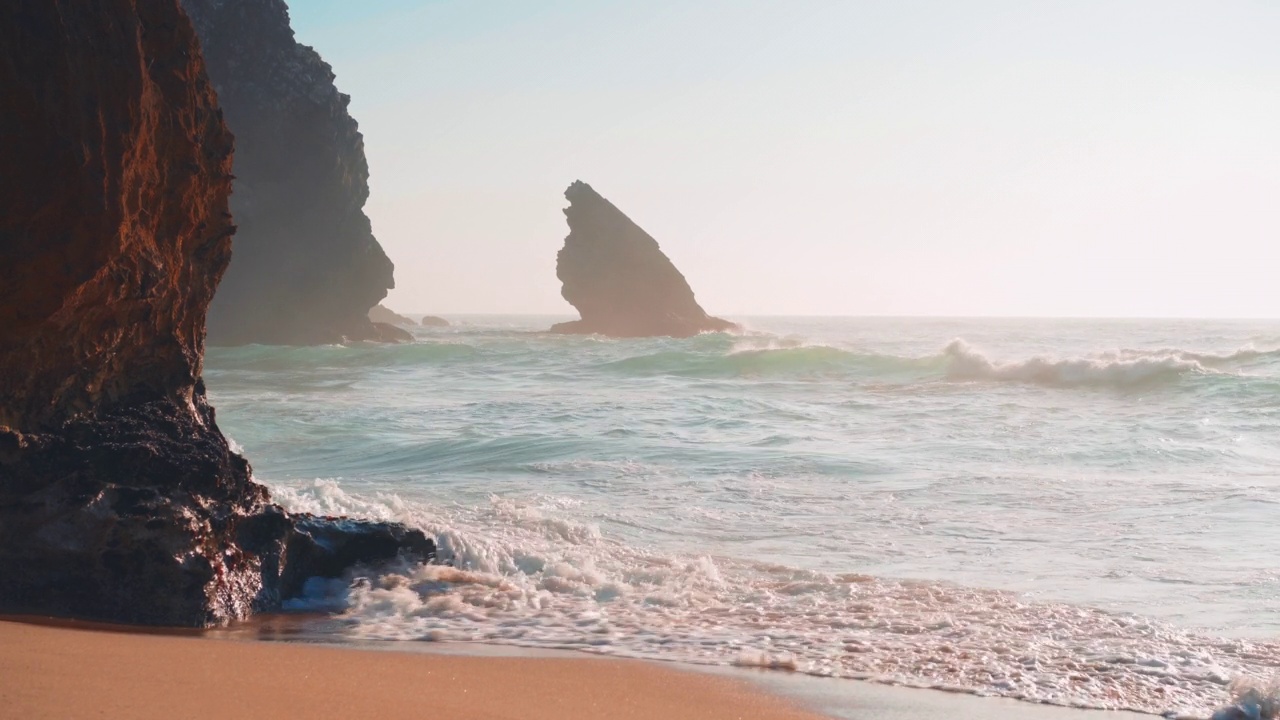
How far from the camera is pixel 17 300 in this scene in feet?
15.2

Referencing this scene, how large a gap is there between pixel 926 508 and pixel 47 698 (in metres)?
6.89

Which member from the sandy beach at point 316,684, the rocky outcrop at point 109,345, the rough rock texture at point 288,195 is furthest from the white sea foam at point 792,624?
the rough rock texture at point 288,195

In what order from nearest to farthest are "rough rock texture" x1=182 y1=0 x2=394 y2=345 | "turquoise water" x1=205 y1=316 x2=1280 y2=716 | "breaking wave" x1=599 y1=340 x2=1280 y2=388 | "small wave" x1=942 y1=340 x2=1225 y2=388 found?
"turquoise water" x1=205 y1=316 x2=1280 y2=716, "small wave" x1=942 y1=340 x2=1225 y2=388, "breaking wave" x1=599 y1=340 x2=1280 y2=388, "rough rock texture" x1=182 y1=0 x2=394 y2=345

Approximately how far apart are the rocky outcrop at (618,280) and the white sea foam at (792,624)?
59.8m

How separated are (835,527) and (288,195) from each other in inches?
1724

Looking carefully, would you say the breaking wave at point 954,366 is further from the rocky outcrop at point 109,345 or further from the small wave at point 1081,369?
the rocky outcrop at point 109,345

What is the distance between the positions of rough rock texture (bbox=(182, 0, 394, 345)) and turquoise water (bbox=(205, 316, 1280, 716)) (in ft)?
91.5

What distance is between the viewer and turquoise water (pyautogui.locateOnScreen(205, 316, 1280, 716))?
5.04 metres

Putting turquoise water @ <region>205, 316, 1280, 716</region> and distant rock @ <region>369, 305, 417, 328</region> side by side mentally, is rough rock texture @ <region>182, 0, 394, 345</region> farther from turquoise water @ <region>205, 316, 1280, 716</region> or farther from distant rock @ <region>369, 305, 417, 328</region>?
distant rock @ <region>369, 305, 417, 328</region>

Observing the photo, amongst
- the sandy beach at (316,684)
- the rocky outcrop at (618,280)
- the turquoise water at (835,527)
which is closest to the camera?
the sandy beach at (316,684)

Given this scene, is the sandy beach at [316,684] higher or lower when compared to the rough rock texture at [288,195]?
lower

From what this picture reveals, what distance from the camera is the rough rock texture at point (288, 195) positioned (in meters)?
43.6

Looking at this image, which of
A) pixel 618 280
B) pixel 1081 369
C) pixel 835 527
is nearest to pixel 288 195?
pixel 618 280

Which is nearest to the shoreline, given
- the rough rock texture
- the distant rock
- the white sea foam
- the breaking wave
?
the white sea foam
